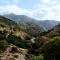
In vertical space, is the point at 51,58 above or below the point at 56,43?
below

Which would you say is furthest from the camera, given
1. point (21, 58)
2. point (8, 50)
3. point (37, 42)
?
point (37, 42)

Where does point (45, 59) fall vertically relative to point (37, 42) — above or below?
below

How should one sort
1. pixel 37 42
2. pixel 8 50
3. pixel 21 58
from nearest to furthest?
pixel 21 58
pixel 8 50
pixel 37 42

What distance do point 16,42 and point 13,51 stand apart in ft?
28.4

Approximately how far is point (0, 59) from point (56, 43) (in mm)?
8623

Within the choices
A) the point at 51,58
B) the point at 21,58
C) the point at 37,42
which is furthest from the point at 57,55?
the point at 37,42

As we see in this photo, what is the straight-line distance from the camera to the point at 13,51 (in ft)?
146

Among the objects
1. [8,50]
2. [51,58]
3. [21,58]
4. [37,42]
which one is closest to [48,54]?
[51,58]

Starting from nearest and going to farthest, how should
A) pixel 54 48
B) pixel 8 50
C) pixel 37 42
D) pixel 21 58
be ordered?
1. pixel 54 48
2. pixel 21 58
3. pixel 8 50
4. pixel 37 42

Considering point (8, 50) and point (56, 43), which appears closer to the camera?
point (56, 43)

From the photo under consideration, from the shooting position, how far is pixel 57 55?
33.6m

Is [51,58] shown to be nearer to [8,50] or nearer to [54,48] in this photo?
[54,48]

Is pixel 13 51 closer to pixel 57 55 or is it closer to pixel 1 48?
pixel 1 48

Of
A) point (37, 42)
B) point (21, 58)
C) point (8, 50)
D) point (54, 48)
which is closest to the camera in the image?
point (54, 48)
